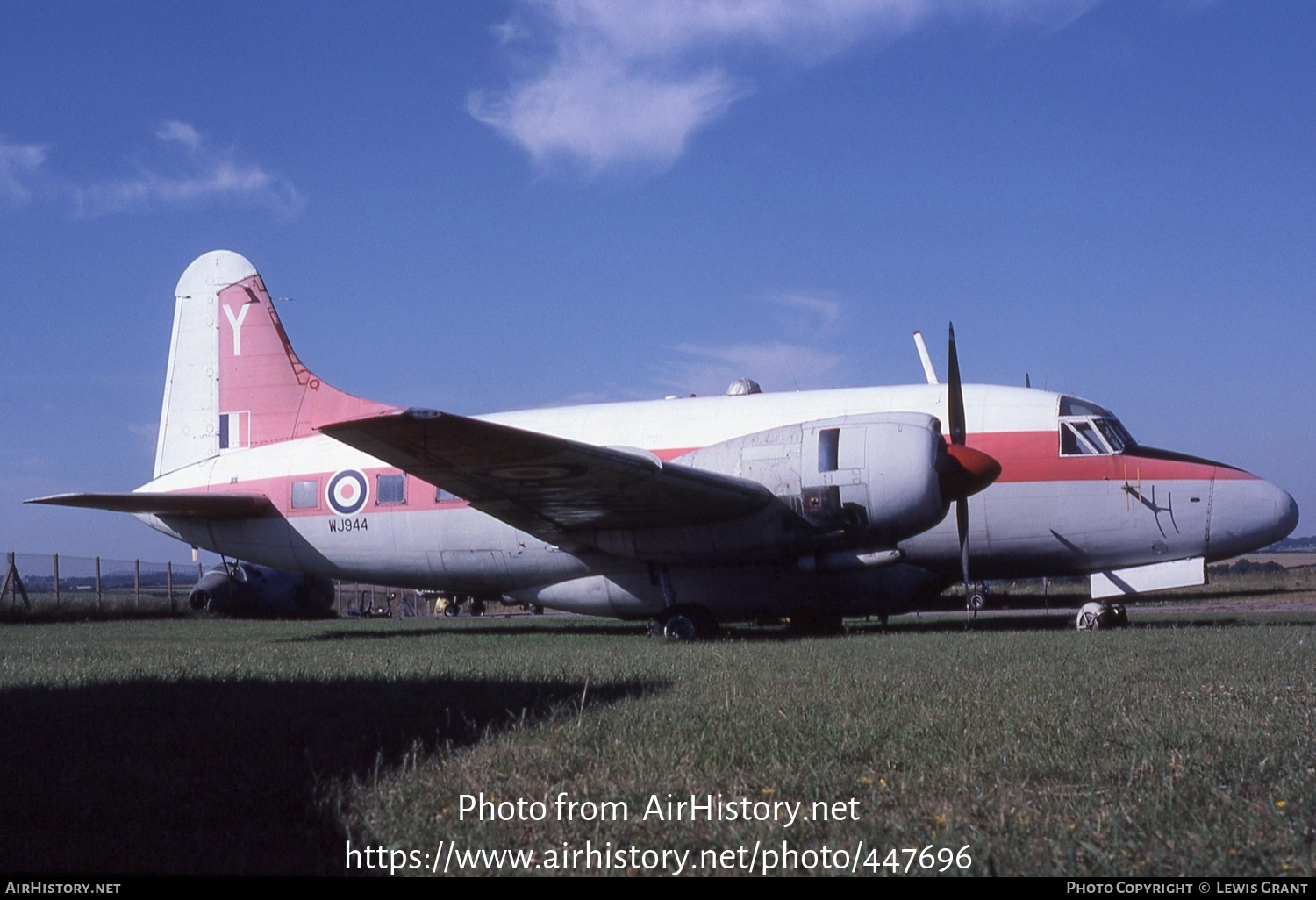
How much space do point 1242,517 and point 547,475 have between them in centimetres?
1038

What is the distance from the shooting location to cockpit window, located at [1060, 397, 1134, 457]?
15656mm

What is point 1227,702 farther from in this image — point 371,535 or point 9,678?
point 371,535

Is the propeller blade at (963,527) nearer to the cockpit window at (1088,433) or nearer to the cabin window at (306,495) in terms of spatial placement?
the cockpit window at (1088,433)

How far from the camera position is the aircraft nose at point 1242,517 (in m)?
15.6

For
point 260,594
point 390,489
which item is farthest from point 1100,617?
point 260,594

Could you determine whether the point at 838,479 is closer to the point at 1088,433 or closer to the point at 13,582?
the point at 1088,433

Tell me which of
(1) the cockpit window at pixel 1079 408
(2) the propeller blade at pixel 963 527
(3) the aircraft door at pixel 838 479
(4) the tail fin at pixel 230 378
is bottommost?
(2) the propeller blade at pixel 963 527

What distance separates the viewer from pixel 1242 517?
15570 millimetres

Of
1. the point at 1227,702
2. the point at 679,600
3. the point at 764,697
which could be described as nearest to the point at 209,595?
the point at 679,600

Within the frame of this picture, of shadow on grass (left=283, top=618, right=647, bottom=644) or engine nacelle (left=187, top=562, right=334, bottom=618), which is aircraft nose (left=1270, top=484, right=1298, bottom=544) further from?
engine nacelle (left=187, top=562, right=334, bottom=618)

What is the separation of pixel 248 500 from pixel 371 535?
2.46 m

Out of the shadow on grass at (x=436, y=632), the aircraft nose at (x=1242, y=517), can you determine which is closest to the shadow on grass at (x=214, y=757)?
the shadow on grass at (x=436, y=632)

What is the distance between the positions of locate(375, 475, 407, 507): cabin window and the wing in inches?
95.7

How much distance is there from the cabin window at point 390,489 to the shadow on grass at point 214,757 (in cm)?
966
